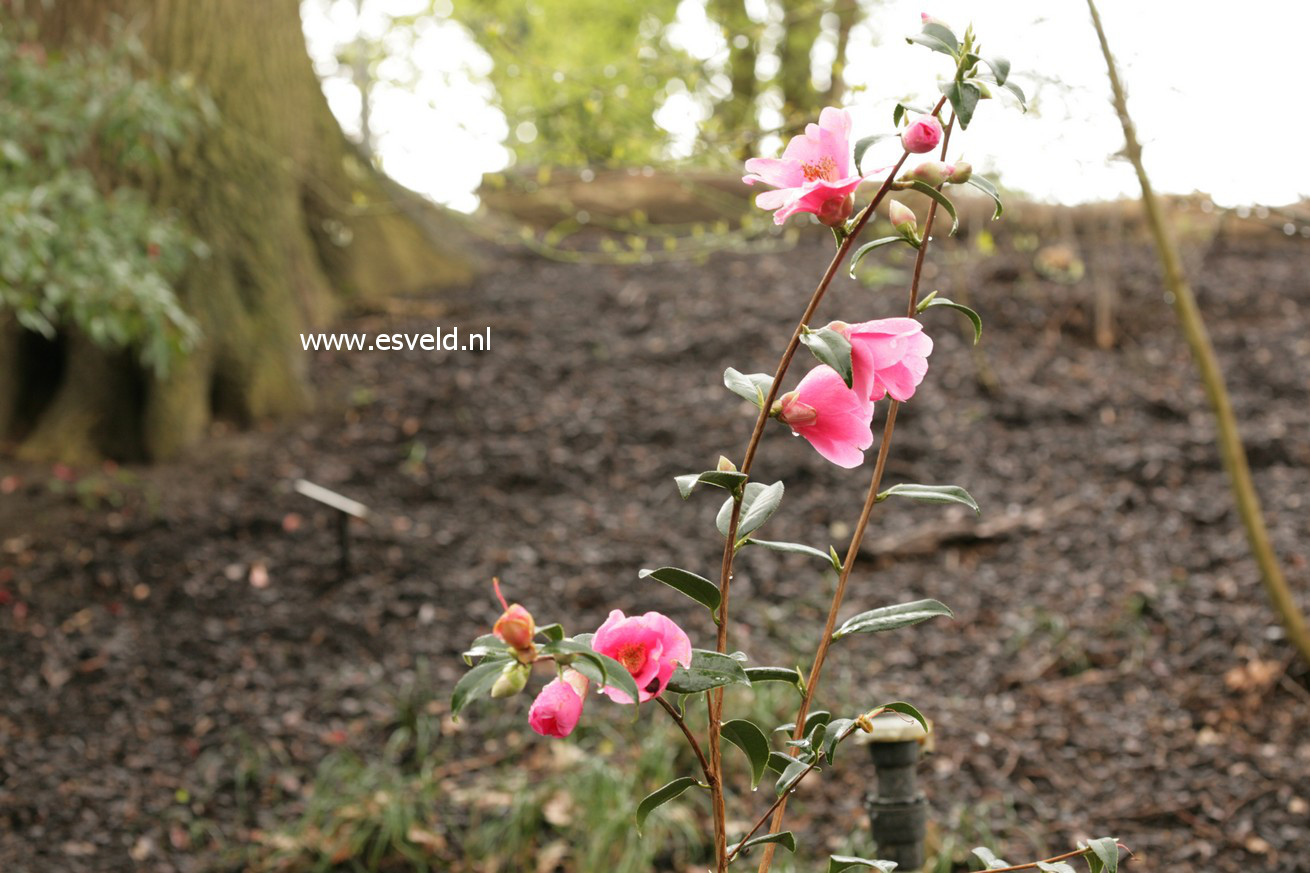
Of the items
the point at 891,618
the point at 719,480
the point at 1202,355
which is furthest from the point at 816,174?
the point at 1202,355

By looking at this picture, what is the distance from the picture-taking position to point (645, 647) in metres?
0.88

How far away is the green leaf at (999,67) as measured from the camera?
2.77ft

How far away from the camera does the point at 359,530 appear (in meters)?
3.24

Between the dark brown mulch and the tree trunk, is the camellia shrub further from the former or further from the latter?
the tree trunk

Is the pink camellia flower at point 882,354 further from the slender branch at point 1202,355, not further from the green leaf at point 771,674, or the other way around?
the slender branch at point 1202,355

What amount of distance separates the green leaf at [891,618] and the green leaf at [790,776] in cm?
12

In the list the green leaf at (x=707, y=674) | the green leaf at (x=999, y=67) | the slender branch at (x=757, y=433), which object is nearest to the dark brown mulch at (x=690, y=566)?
the slender branch at (x=757, y=433)

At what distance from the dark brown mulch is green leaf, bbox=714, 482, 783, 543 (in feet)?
4.72

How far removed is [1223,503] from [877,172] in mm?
2875

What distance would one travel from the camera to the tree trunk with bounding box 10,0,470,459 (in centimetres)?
344

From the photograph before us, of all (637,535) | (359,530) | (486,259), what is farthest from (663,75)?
(486,259)

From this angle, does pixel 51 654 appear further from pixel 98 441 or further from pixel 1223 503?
pixel 1223 503

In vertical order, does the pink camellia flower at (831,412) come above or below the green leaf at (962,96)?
below

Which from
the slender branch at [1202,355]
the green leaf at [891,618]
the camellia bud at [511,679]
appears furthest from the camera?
the slender branch at [1202,355]
